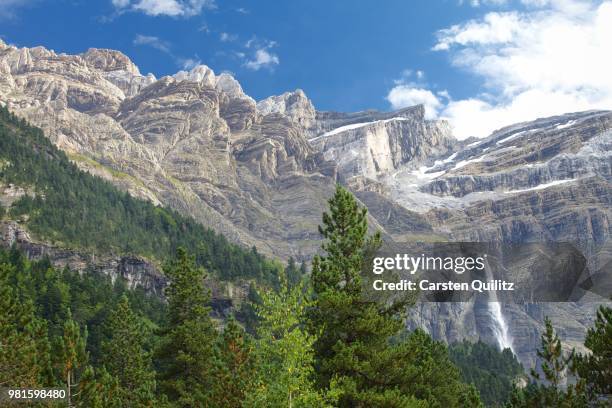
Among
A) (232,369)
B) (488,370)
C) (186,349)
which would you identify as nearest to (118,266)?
(488,370)

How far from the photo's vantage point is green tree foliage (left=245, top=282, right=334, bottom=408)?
2700cm

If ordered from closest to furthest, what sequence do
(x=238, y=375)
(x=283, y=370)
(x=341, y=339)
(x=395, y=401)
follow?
1. (x=283, y=370)
2. (x=395, y=401)
3. (x=341, y=339)
4. (x=238, y=375)

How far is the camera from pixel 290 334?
27484 millimetres

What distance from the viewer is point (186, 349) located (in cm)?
5022

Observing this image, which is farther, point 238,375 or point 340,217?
point 238,375

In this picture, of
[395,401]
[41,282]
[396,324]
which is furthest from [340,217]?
[41,282]

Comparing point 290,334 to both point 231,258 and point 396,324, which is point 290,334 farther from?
point 231,258

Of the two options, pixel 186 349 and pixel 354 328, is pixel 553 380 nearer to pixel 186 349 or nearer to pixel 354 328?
pixel 354 328

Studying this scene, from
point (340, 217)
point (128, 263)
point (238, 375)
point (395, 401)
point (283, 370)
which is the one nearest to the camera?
point (283, 370)

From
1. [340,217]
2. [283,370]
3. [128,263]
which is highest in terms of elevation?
[128,263]

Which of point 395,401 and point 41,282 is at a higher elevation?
point 41,282

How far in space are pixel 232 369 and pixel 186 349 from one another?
3.92 meters

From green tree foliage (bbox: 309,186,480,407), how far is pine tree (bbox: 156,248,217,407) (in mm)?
16984

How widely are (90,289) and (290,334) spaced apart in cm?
11252
